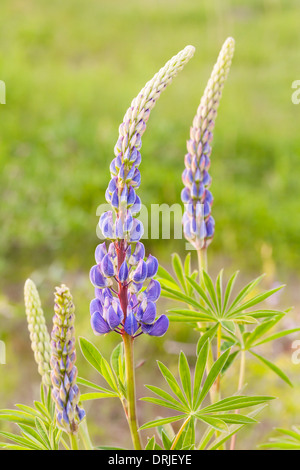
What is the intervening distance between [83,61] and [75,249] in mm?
1888

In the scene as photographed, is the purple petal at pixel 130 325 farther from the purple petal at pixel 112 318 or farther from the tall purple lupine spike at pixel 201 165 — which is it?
the tall purple lupine spike at pixel 201 165

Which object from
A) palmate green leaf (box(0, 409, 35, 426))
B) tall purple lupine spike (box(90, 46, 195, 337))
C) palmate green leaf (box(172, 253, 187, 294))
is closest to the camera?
tall purple lupine spike (box(90, 46, 195, 337))

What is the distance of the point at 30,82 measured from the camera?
3.42m

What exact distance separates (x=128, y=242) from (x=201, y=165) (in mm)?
192

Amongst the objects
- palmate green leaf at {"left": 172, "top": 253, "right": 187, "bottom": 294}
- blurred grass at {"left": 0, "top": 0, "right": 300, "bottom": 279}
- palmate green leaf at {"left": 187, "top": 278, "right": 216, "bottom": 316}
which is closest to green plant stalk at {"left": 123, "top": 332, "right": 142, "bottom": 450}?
palmate green leaf at {"left": 187, "top": 278, "right": 216, "bottom": 316}

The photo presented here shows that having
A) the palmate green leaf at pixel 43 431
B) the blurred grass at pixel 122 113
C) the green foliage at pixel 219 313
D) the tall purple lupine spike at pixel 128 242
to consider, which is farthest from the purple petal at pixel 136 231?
the blurred grass at pixel 122 113

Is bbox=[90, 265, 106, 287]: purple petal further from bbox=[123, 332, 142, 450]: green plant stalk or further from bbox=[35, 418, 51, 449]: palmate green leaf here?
bbox=[35, 418, 51, 449]: palmate green leaf

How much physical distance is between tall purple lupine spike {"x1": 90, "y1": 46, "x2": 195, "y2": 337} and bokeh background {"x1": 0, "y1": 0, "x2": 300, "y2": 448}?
890 millimetres

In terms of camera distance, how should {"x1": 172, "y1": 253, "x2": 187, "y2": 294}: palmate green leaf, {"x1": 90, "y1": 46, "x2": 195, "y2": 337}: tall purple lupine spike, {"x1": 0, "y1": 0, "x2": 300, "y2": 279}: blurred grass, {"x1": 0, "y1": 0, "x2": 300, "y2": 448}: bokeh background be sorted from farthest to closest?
1. {"x1": 0, "y1": 0, "x2": 300, "y2": 279}: blurred grass
2. {"x1": 0, "y1": 0, "x2": 300, "y2": 448}: bokeh background
3. {"x1": 172, "y1": 253, "x2": 187, "y2": 294}: palmate green leaf
4. {"x1": 90, "y1": 46, "x2": 195, "y2": 337}: tall purple lupine spike

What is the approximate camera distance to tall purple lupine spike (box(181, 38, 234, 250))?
0.69m

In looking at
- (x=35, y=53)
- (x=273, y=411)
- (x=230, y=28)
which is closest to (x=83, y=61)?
(x=35, y=53)

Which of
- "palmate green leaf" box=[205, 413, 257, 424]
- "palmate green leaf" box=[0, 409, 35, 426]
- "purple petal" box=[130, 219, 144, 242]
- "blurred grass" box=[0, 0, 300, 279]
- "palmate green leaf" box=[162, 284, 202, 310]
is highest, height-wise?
"blurred grass" box=[0, 0, 300, 279]

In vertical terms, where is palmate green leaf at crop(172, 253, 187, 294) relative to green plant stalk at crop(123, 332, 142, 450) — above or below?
above

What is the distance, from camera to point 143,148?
2.87 metres
